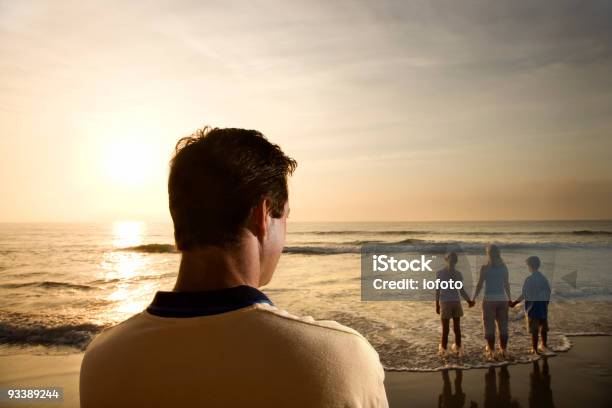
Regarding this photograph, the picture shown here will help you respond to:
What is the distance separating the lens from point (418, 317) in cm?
1159

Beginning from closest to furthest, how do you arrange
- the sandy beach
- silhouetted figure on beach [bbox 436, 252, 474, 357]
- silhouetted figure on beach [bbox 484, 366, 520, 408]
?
silhouetted figure on beach [bbox 484, 366, 520, 408]
the sandy beach
silhouetted figure on beach [bbox 436, 252, 474, 357]

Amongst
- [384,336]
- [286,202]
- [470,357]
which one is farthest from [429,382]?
[286,202]

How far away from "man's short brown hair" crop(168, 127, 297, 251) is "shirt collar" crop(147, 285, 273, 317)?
0.12 metres

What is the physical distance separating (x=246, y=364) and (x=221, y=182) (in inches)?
15.2

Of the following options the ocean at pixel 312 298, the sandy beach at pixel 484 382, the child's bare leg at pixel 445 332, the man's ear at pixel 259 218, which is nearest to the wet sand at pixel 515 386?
the sandy beach at pixel 484 382

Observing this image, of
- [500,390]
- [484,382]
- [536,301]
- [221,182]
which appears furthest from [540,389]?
[221,182]

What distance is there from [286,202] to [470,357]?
791 centimetres

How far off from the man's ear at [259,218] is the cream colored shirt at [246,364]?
0.21 meters

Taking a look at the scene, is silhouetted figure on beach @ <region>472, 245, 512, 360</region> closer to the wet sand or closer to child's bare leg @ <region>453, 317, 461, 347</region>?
child's bare leg @ <region>453, 317, 461, 347</region>

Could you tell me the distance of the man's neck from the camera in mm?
1063

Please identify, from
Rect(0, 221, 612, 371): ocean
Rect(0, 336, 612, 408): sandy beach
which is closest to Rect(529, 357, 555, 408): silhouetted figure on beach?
Rect(0, 336, 612, 408): sandy beach

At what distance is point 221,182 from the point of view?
1068mm

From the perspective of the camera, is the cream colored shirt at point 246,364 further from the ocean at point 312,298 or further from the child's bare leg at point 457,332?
the child's bare leg at point 457,332

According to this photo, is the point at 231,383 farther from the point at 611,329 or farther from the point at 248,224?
the point at 611,329
